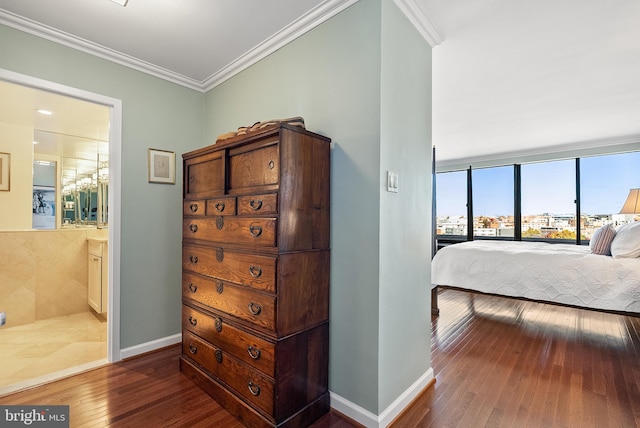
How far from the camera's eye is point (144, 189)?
271cm

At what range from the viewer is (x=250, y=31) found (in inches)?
87.2

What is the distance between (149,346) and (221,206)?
1.64 metres

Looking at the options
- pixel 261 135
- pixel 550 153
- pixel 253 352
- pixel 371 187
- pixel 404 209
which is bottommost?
pixel 253 352

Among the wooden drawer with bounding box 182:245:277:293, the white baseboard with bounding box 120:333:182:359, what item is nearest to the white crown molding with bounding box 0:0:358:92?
the wooden drawer with bounding box 182:245:277:293

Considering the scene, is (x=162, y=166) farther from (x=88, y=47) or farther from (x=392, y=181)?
(x=392, y=181)

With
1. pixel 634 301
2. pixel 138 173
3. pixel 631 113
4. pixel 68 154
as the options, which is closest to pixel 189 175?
pixel 138 173

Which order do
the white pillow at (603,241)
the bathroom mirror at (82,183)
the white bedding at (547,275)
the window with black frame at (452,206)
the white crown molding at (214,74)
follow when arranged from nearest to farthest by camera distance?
the white crown molding at (214,74) → the white bedding at (547,275) → the white pillow at (603,241) → the bathroom mirror at (82,183) → the window with black frame at (452,206)

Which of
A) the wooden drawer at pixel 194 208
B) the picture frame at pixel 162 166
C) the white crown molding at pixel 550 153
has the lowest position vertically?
the wooden drawer at pixel 194 208

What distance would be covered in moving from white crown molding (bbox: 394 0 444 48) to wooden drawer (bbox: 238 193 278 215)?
1.39m

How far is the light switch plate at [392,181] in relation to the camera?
5.85 ft

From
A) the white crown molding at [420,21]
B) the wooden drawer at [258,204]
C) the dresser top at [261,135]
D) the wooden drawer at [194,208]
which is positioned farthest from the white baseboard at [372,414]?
the white crown molding at [420,21]

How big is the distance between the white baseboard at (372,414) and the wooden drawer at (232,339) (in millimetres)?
532

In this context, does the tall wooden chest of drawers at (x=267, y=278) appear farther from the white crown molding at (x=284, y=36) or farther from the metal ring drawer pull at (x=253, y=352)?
the white crown molding at (x=284, y=36)

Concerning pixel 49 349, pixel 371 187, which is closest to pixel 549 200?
pixel 371 187
